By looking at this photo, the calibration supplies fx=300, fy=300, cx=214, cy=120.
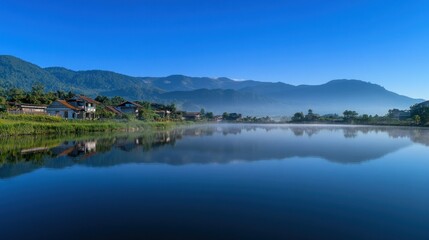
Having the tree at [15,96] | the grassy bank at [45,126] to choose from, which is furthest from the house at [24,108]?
the grassy bank at [45,126]

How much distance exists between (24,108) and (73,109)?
24.6ft

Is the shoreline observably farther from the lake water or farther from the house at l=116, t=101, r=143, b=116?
the house at l=116, t=101, r=143, b=116

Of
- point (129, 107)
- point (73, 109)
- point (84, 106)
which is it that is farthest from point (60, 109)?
point (129, 107)

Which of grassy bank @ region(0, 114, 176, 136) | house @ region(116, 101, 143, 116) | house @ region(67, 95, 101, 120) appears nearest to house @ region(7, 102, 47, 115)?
house @ region(67, 95, 101, 120)

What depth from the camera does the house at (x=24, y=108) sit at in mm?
42156

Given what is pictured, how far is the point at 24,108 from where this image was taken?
4491cm

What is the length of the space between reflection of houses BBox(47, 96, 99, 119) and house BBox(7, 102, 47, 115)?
1.37 meters

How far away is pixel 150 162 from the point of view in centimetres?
1550

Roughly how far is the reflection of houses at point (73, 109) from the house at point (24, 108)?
1374mm

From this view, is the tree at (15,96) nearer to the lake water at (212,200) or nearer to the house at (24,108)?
the house at (24,108)

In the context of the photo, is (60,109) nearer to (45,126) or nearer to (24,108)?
(24,108)

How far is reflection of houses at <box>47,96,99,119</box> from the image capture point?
2002 inches

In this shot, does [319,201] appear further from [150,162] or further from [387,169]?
[150,162]

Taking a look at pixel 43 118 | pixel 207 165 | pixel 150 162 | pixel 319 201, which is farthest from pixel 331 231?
pixel 43 118
